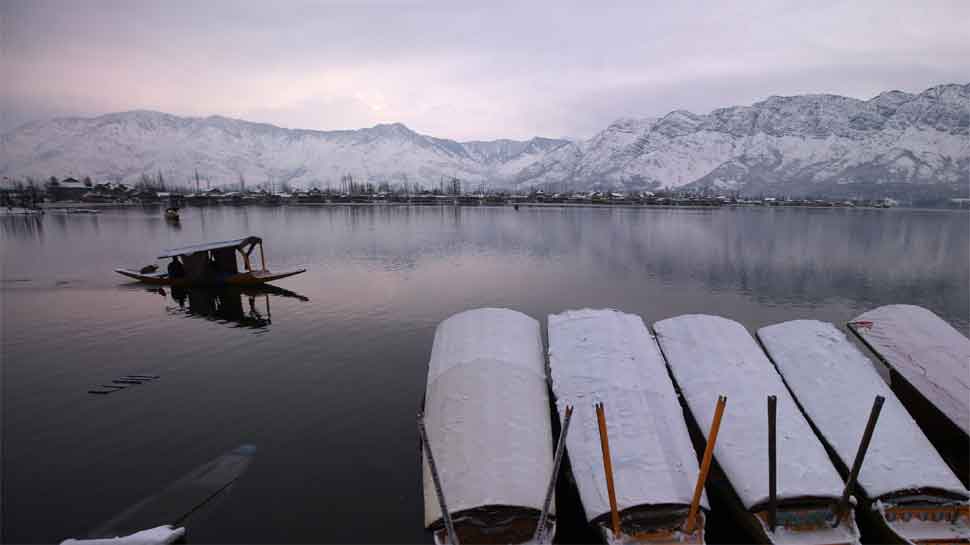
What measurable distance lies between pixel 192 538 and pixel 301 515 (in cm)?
279

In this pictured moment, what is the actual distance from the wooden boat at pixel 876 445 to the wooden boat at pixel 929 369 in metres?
1.69

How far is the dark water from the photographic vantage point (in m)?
14.0

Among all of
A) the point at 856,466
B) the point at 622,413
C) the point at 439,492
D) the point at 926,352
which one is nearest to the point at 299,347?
the point at 439,492

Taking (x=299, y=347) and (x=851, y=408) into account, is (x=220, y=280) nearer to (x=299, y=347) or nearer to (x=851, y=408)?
(x=299, y=347)

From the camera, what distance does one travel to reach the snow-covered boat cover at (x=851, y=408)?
1136cm

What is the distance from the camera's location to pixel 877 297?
1650 inches

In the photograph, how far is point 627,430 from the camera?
40.6 ft

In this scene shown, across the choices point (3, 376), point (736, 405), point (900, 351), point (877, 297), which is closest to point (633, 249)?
point (877, 297)

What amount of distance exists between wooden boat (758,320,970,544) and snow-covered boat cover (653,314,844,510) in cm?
111

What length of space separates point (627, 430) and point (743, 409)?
3.83 meters

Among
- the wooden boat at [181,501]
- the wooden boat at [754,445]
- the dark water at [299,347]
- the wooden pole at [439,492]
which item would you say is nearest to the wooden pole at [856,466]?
the wooden boat at [754,445]

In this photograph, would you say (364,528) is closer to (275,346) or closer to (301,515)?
(301,515)

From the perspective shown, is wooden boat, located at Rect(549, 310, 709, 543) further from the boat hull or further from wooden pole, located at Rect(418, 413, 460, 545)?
the boat hull

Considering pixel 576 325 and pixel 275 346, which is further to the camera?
pixel 275 346
